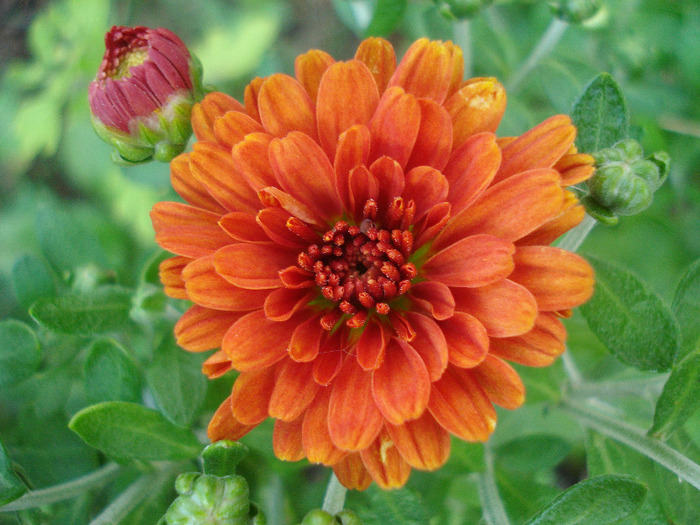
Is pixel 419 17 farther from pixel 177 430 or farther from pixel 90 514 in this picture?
pixel 90 514

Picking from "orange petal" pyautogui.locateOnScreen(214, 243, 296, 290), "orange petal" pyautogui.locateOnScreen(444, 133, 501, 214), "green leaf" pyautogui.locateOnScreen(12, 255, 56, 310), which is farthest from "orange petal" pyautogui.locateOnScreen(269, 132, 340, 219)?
"green leaf" pyautogui.locateOnScreen(12, 255, 56, 310)

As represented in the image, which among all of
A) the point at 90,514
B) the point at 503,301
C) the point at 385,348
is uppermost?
the point at 503,301

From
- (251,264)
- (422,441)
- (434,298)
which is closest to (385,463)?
(422,441)

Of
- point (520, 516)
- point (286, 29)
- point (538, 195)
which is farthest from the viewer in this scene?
point (286, 29)

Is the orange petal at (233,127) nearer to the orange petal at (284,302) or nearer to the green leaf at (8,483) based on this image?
the orange petal at (284,302)

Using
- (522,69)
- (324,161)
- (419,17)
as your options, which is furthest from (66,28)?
(324,161)

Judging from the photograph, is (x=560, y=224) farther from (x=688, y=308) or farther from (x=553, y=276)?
(x=688, y=308)

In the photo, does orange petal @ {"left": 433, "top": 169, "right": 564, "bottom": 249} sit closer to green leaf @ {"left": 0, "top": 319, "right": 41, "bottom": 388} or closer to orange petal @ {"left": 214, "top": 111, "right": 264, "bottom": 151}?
orange petal @ {"left": 214, "top": 111, "right": 264, "bottom": 151}
